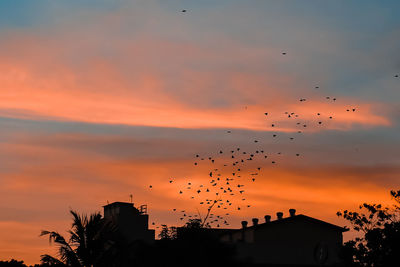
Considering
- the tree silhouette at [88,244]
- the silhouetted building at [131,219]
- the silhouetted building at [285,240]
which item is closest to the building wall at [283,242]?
the silhouetted building at [285,240]

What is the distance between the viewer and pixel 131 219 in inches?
3329

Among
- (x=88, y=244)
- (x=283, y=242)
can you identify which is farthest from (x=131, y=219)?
(x=88, y=244)

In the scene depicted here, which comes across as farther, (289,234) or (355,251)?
(289,234)

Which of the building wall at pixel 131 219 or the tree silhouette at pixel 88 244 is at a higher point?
the building wall at pixel 131 219

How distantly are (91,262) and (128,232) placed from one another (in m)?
42.8

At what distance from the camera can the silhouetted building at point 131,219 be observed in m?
83.4

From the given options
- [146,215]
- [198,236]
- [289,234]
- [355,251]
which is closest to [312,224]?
[289,234]

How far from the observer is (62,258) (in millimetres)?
40125

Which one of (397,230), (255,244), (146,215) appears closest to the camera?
(397,230)

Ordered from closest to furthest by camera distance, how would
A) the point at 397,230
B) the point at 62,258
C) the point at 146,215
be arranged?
the point at 62,258
the point at 397,230
the point at 146,215

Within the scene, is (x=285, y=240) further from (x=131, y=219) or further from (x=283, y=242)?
(x=131, y=219)

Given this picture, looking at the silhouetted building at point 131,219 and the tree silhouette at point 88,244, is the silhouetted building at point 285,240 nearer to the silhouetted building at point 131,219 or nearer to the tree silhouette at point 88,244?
the silhouetted building at point 131,219

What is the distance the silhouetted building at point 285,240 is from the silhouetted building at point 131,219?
974 cm

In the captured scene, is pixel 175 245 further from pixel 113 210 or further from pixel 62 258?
pixel 113 210
